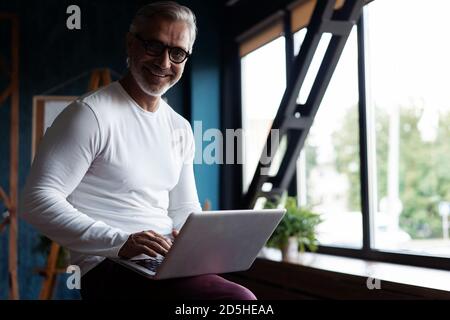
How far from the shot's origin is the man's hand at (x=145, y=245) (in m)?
1.42

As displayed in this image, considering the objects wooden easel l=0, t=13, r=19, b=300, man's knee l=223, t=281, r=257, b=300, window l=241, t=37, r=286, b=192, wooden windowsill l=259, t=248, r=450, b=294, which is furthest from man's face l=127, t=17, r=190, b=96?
wooden easel l=0, t=13, r=19, b=300

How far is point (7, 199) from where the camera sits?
4.52 m

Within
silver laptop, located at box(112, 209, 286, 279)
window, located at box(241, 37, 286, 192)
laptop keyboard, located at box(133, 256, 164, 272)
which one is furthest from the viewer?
window, located at box(241, 37, 286, 192)

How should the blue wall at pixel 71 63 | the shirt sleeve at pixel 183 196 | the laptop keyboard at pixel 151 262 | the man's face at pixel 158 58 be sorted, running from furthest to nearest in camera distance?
the blue wall at pixel 71 63 < the shirt sleeve at pixel 183 196 < the man's face at pixel 158 58 < the laptop keyboard at pixel 151 262

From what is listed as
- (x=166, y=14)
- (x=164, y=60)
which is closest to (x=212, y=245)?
(x=164, y=60)

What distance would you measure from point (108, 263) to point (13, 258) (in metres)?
3.23

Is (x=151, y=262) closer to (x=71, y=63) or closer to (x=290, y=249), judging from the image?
(x=290, y=249)

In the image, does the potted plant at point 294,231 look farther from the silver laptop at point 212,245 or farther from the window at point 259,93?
the silver laptop at point 212,245

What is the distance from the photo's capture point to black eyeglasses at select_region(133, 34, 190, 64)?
1670 mm

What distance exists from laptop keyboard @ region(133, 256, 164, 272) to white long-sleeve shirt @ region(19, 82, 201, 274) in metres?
0.07

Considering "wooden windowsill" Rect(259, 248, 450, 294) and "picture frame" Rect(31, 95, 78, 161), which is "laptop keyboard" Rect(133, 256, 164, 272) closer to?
"wooden windowsill" Rect(259, 248, 450, 294)

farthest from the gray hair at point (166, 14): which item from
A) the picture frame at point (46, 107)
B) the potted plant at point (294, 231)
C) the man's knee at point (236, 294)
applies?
the picture frame at point (46, 107)

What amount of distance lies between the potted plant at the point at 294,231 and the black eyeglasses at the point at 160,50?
202 centimetres

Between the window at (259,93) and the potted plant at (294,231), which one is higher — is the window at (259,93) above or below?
above
